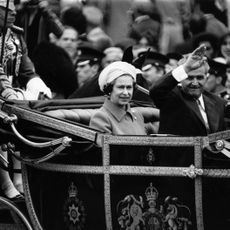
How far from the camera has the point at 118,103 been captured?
351 inches

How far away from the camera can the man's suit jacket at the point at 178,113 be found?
9.04 metres

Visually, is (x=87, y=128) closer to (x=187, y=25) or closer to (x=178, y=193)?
(x=178, y=193)

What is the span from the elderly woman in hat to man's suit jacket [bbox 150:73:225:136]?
0.21m

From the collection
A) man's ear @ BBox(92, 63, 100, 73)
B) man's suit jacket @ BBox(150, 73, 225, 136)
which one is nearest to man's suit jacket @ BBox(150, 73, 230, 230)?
man's suit jacket @ BBox(150, 73, 225, 136)

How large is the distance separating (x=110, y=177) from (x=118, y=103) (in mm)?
862

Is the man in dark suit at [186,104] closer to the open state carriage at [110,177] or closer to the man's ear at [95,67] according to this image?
the open state carriage at [110,177]

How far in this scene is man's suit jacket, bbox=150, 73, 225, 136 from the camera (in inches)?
356

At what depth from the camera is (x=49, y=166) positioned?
8.62 metres

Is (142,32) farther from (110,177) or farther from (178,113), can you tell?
(110,177)

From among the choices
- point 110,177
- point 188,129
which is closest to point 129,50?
point 188,129

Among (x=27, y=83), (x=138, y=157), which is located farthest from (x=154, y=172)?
(x=27, y=83)

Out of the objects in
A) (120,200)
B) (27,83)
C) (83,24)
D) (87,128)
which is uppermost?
(83,24)

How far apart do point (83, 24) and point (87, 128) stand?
302 inches

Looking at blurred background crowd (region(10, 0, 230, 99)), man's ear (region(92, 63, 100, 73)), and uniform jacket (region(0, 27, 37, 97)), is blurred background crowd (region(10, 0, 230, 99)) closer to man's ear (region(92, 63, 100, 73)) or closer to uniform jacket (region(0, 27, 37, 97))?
man's ear (region(92, 63, 100, 73))
